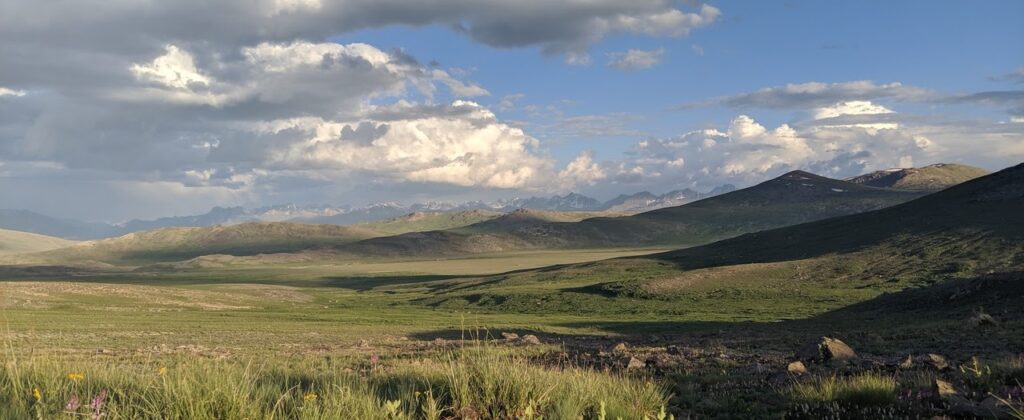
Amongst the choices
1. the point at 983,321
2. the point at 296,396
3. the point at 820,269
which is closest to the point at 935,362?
the point at 296,396

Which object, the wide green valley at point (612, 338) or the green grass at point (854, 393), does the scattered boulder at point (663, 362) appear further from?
the green grass at point (854, 393)

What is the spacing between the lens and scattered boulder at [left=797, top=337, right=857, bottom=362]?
17.1m

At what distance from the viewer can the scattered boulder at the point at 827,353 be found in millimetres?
17125

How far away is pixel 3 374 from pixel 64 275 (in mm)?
200718

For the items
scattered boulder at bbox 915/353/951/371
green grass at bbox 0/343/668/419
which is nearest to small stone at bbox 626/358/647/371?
scattered boulder at bbox 915/353/951/371

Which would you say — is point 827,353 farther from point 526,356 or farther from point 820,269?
point 820,269

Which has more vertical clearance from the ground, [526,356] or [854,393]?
[854,393]

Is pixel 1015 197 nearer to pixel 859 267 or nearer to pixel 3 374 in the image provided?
pixel 859 267

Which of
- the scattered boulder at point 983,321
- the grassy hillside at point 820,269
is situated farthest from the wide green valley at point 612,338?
the grassy hillside at point 820,269

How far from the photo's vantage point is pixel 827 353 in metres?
17.4

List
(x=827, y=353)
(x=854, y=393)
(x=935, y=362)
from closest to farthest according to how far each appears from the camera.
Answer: (x=854, y=393) < (x=935, y=362) < (x=827, y=353)

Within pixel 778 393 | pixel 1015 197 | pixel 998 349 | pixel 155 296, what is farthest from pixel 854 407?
pixel 1015 197

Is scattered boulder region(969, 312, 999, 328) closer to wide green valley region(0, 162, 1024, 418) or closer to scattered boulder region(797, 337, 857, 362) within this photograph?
wide green valley region(0, 162, 1024, 418)

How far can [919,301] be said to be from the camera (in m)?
42.9
